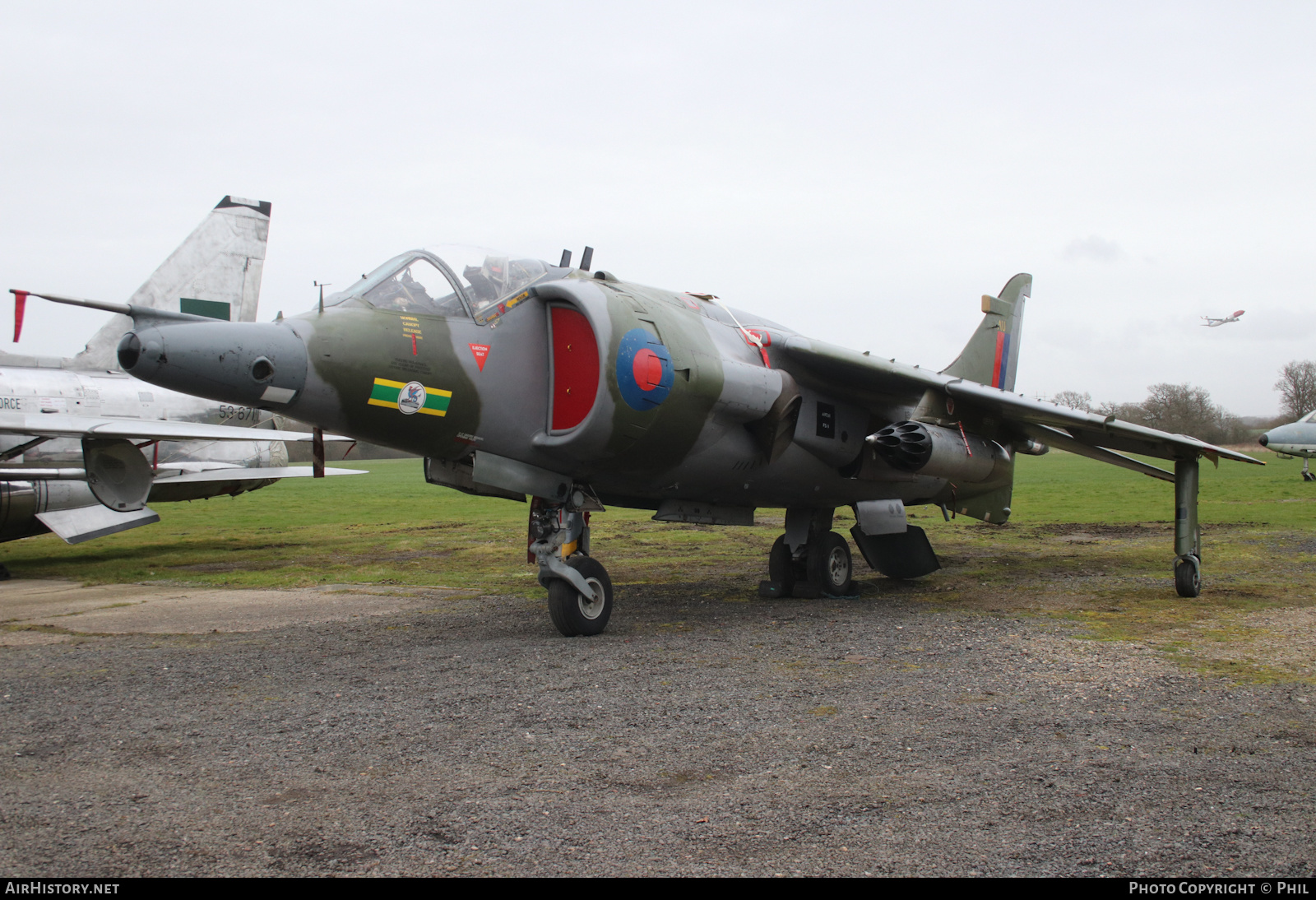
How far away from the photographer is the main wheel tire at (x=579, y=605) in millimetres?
6945

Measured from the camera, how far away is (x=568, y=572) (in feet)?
22.8

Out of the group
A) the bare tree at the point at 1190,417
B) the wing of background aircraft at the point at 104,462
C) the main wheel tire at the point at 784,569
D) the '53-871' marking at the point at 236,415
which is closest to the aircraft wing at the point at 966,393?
the main wheel tire at the point at 784,569

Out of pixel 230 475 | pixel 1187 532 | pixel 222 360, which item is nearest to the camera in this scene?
pixel 222 360

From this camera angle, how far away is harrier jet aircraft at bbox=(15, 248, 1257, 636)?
19.8 feet

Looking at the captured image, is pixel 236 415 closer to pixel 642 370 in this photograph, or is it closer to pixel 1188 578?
pixel 642 370

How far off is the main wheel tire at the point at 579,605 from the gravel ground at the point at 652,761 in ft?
1.07

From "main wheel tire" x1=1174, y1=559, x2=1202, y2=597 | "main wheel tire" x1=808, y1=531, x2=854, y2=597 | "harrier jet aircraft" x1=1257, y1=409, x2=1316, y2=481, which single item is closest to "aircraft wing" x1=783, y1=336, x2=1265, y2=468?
"main wheel tire" x1=1174, y1=559, x2=1202, y2=597

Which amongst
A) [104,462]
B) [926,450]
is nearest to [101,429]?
[104,462]

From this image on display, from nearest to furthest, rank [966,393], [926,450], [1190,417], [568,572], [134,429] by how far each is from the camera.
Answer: [568,572] → [926,450] → [966,393] → [134,429] → [1190,417]

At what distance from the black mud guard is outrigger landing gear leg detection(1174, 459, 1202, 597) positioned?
2610 mm

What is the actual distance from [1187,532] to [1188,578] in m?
0.52

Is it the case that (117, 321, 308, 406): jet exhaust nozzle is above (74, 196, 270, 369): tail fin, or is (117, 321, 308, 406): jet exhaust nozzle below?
below

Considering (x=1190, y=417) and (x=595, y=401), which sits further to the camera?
(x=1190, y=417)

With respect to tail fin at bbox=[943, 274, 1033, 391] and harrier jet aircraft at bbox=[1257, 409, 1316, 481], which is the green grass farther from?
tail fin at bbox=[943, 274, 1033, 391]
